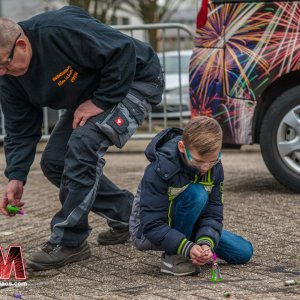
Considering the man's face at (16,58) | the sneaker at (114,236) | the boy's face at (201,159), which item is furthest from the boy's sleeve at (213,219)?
the man's face at (16,58)

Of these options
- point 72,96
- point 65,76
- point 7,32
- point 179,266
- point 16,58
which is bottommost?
point 179,266

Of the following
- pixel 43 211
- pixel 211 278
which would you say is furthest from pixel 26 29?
pixel 43 211

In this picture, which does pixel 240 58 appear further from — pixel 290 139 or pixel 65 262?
pixel 65 262

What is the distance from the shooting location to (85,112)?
4.41 metres

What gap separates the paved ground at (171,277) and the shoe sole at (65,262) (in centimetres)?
4

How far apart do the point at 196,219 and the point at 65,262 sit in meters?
0.76

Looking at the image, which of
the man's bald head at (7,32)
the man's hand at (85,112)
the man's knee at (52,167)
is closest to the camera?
the man's bald head at (7,32)

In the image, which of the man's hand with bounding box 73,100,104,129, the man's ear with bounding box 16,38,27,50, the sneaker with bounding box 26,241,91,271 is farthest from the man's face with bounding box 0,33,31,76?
the sneaker with bounding box 26,241,91,271

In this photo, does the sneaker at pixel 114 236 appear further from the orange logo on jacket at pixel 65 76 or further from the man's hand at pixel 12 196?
the orange logo on jacket at pixel 65 76

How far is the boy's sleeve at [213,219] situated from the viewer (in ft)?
13.6

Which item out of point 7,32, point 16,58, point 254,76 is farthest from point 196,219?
point 254,76

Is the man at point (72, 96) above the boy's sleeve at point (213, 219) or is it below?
above

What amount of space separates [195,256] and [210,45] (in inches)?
109

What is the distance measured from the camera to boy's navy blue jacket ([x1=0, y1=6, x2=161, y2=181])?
4.23 meters
